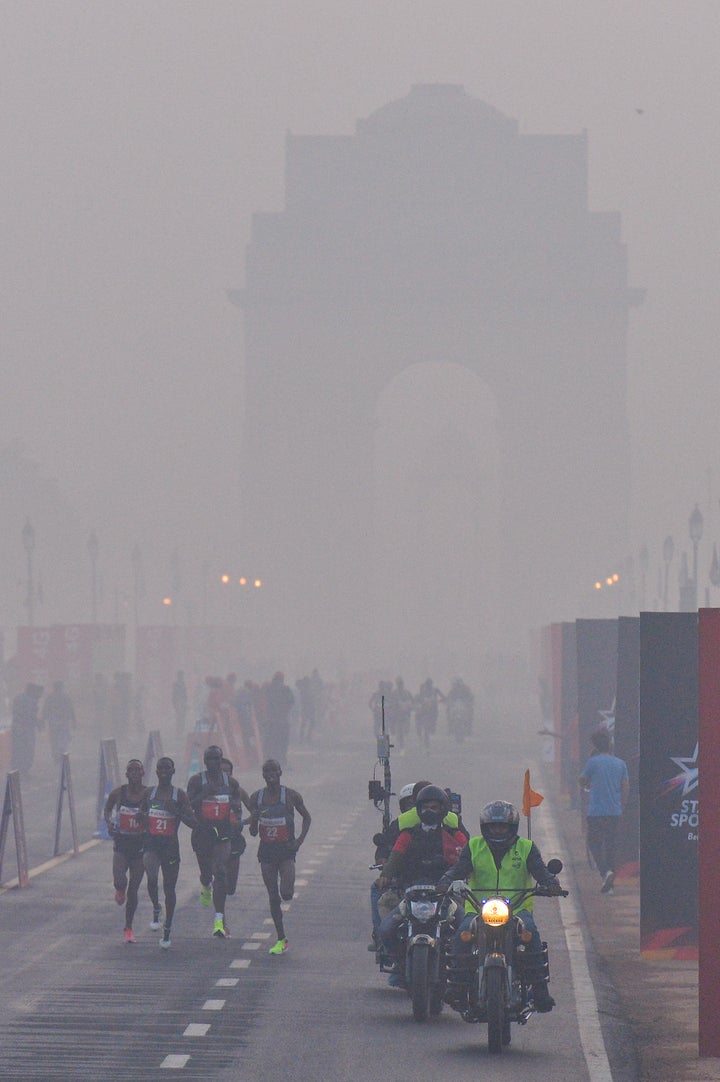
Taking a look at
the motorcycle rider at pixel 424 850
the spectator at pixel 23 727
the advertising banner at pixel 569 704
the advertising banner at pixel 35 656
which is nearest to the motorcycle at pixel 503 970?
the motorcycle rider at pixel 424 850

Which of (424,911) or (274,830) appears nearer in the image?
(424,911)

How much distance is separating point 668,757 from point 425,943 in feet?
13.4

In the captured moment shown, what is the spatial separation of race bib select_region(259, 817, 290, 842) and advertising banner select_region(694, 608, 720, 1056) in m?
5.28

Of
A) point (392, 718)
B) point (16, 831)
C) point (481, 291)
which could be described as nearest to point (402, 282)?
point (481, 291)

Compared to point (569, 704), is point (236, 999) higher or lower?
lower

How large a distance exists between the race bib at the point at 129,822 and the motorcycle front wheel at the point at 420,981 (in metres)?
4.70

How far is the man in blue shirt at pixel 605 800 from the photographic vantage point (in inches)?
927

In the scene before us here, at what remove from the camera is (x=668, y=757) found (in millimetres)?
18109

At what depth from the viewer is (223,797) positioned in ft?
63.5

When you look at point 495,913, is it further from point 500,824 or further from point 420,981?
point 420,981

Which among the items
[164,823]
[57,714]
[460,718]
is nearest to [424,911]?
[164,823]

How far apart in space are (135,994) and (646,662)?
5003mm

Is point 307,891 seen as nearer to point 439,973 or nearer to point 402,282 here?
point 439,973

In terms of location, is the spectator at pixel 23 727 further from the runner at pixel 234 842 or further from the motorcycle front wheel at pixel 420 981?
the motorcycle front wheel at pixel 420 981
